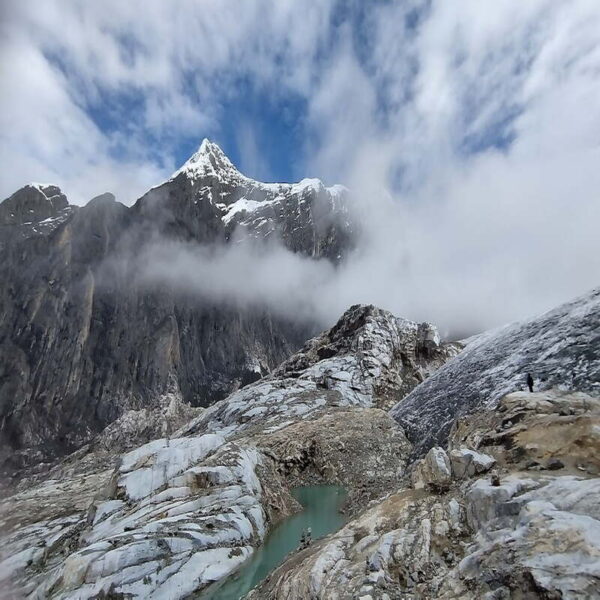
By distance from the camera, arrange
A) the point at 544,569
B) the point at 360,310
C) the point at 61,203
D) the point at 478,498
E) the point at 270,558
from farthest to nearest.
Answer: the point at 61,203 → the point at 360,310 → the point at 270,558 → the point at 478,498 → the point at 544,569

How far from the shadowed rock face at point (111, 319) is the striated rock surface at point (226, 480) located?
61.6 metres

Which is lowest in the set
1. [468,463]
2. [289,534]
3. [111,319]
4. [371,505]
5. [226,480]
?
[289,534]

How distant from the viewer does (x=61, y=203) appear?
16638 centimetres

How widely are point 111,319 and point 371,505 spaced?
135707mm

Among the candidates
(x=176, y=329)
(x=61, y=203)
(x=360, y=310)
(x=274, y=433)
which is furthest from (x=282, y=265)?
(x=274, y=433)

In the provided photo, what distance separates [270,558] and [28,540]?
20412mm

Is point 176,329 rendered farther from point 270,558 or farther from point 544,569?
point 544,569

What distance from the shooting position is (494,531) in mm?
11961

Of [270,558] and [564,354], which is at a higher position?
[564,354]

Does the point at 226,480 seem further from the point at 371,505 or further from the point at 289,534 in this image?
the point at 371,505

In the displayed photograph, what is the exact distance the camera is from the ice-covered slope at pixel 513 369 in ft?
80.2

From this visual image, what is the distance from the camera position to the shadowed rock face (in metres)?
124

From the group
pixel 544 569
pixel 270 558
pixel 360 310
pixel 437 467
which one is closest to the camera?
pixel 544 569

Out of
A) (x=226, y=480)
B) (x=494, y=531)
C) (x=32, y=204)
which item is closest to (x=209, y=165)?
(x=32, y=204)
